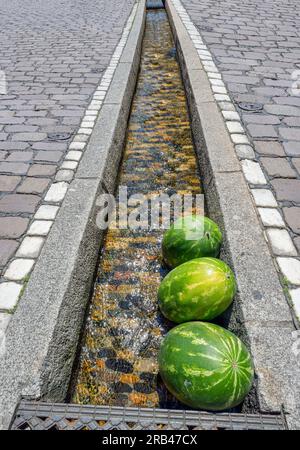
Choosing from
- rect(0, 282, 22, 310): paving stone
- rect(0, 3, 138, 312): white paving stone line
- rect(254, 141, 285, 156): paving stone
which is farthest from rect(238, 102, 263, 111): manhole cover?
rect(0, 282, 22, 310): paving stone

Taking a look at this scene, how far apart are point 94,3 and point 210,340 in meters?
16.7

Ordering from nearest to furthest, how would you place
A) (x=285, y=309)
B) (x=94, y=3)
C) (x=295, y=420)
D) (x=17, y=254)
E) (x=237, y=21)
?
(x=295, y=420) → (x=285, y=309) → (x=17, y=254) → (x=237, y=21) → (x=94, y=3)

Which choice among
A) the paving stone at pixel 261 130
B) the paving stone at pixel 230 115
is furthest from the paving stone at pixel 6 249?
the paving stone at pixel 230 115

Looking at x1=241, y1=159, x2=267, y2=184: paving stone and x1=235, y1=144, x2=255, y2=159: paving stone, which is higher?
x1=235, y1=144, x2=255, y2=159: paving stone

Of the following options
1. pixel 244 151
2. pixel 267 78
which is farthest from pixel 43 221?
pixel 267 78

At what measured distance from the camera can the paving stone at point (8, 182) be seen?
4323 mm

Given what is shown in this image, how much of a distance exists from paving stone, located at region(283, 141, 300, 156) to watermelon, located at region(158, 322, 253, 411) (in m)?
3.10

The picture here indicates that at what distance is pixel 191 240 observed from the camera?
3.23 metres

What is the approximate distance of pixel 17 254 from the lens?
3.44 m

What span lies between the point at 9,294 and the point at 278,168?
334 cm

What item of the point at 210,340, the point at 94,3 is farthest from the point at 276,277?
the point at 94,3

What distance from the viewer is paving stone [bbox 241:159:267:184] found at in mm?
4273

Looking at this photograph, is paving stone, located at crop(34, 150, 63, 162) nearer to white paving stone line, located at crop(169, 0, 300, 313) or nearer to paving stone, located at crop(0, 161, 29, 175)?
paving stone, located at crop(0, 161, 29, 175)

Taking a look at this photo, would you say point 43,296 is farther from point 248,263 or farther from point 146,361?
point 248,263
